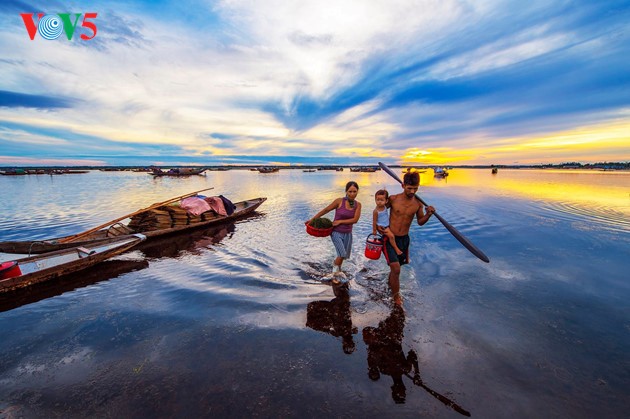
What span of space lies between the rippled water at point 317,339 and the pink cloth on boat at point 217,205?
6.22 m

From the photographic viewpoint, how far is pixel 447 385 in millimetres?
3975

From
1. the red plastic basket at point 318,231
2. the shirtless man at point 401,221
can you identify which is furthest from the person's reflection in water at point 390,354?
the red plastic basket at point 318,231

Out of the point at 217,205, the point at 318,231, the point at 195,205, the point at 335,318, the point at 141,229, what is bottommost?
the point at 335,318

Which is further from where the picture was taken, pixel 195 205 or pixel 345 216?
pixel 195 205

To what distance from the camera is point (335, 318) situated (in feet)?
19.0

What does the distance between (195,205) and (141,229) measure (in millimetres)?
2927

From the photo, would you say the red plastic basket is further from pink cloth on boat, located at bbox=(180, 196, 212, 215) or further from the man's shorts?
pink cloth on boat, located at bbox=(180, 196, 212, 215)

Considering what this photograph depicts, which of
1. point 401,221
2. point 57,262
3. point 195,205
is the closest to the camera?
point 401,221

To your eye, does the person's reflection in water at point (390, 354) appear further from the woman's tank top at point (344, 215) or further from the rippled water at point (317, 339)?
the woman's tank top at point (344, 215)

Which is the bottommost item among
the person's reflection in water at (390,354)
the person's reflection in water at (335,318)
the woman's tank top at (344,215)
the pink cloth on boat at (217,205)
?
the person's reflection in water at (335,318)

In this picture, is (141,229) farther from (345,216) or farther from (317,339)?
(317,339)

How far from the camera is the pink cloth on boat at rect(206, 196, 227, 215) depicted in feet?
53.1

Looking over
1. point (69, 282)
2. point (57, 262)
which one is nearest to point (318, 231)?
point (69, 282)

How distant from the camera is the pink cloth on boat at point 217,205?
16188 mm
